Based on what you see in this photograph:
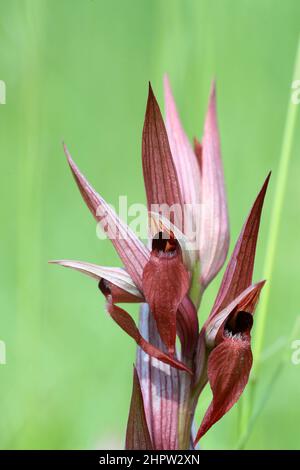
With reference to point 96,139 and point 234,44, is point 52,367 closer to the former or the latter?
point 96,139

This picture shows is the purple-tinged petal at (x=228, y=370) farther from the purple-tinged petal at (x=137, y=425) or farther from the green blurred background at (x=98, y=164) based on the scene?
the green blurred background at (x=98, y=164)

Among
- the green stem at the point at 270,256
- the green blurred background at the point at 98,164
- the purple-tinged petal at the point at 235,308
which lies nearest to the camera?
the purple-tinged petal at the point at 235,308

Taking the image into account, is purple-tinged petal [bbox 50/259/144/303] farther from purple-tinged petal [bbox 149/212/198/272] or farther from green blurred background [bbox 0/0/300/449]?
green blurred background [bbox 0/0/300/449]

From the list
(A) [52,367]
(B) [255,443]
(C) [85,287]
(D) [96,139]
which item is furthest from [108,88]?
(B) [255,443]

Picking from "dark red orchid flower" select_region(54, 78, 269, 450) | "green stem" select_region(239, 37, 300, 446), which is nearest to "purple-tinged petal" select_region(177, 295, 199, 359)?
"dark red orchid flower" select_region(54, 78, 269, 450)

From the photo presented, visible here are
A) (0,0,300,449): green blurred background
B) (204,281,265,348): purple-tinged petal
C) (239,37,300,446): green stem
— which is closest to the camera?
(204,281,265,348): purple-tinged petal

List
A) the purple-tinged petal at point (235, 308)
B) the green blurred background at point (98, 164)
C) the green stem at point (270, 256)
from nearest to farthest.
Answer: the purple-tinged petal at point (235, 308), the green stem at point (270, 256), the green blurred background at point (98, 164)

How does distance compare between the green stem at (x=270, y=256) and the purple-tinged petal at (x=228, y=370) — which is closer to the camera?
the purple-tinged petal at (x=228, y=370)

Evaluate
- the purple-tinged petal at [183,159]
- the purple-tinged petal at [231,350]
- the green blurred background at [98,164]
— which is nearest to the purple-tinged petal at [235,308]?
Answer: the purple-tinged petal at [231,350]
